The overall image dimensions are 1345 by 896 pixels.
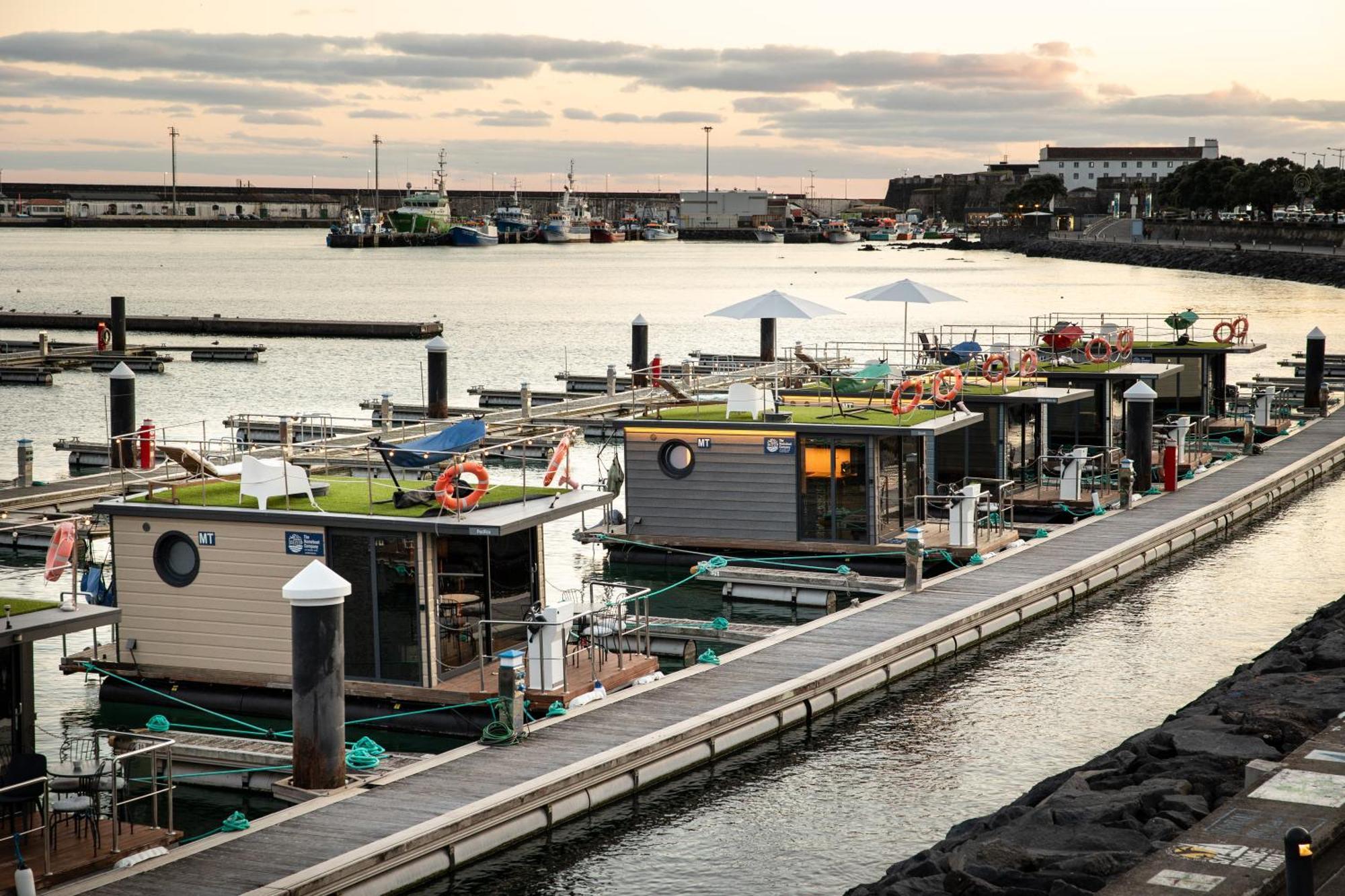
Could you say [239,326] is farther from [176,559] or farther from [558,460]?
[558,460]

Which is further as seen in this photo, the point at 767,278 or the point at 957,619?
the point at 767,278

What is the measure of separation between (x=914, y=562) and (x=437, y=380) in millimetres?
25789

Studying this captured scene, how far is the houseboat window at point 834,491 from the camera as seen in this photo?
87.5 ft

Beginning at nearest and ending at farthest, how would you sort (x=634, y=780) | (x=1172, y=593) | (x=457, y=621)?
(x=634, y=780)
(x=457, y=621)
(x=1172, y=593)

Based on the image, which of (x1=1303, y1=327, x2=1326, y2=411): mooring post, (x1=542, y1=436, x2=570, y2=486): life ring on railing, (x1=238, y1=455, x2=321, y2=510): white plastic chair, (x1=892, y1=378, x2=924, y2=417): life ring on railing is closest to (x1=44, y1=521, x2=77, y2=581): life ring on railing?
(x1=238, y1=455, x2=321, y2=510): white plastic chair

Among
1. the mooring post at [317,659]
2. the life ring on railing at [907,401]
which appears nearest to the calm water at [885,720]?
the mooring post at [317,659]

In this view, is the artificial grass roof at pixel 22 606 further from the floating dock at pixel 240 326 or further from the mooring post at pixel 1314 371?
the floating dock at pixel 240 326

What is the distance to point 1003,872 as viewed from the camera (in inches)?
487

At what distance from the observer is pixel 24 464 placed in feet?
114

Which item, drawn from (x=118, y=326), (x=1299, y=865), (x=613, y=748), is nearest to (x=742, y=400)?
(x=613, y=748)

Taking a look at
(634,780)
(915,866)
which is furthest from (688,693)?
(915,866)

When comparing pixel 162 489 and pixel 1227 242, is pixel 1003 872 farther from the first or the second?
pixel 1227 242

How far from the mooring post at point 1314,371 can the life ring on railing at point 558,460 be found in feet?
98.5

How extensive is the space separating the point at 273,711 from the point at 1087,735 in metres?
9.50
